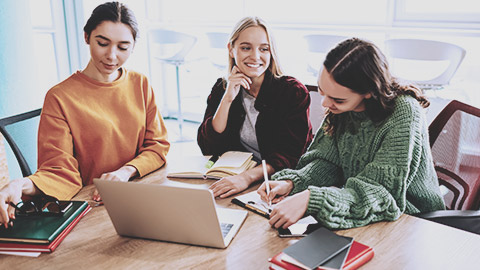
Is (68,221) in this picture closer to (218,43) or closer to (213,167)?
(213,167)

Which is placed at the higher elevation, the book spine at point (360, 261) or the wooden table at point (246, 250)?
the book spine at point (360, 261)

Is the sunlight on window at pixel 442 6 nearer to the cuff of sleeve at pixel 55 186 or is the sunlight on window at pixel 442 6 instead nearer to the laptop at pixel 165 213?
the laptop at pixel 165 213

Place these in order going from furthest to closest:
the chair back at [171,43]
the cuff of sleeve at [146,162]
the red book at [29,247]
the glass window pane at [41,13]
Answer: the chair back at [171,43] < the glass window pane at [41,13] < the cuff of sleeve at [146,162] < the red book at [29,247]

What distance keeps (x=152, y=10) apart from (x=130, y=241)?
4.36 m

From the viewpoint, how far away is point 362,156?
4.83 ft

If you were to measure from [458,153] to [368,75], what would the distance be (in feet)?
1.81

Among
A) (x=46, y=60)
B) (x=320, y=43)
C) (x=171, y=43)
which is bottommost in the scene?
(x=46, y=60)

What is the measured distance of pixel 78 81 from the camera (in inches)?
65.4

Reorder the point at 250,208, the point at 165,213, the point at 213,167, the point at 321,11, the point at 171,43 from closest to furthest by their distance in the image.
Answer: the point at 165,213, the point at 250,208, the point at 213,167, the point at 321,11, the point at 171,43

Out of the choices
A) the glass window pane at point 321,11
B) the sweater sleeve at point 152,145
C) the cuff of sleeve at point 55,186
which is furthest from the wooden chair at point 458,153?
the glass window pane at point 321,11

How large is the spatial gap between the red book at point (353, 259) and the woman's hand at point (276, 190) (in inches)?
13.4

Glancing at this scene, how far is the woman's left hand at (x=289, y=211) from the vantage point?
1194mm

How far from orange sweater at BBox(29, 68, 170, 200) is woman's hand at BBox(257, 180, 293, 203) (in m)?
0.50

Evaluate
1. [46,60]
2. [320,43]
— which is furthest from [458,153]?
[46,60]
